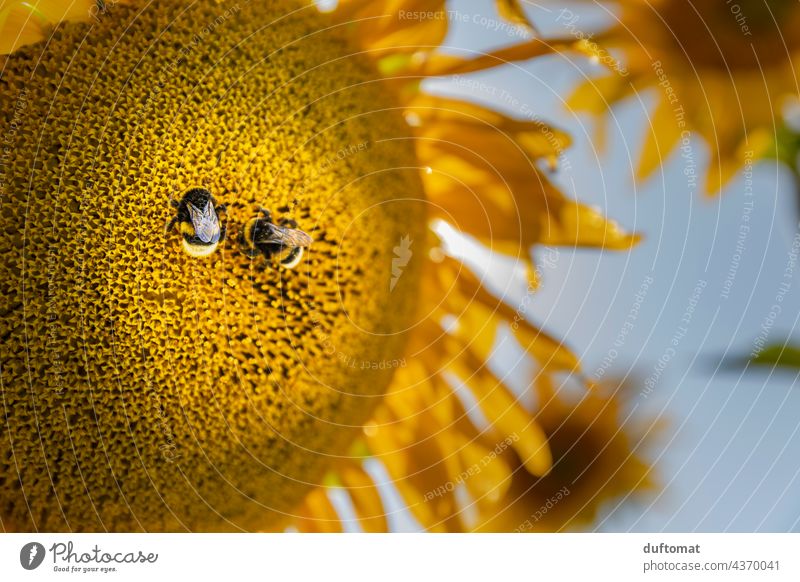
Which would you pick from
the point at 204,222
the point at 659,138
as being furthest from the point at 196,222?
the point at 659,138

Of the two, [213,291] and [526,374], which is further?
[526,374]

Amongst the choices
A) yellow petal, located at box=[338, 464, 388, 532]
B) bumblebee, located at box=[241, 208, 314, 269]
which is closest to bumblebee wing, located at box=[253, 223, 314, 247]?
bumblebee, located at box=[241, 208, 314, 269]

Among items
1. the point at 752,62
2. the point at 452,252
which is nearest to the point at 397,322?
the point at 452,252
